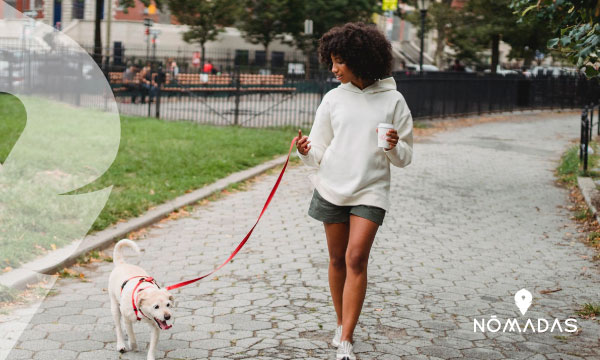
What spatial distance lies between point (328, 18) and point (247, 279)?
42740mm

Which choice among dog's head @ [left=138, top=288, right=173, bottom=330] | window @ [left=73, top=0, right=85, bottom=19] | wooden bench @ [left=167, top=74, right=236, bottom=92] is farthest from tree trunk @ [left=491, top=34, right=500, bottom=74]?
dog's head @ [left=138, top=288, right=173, bottom=330]

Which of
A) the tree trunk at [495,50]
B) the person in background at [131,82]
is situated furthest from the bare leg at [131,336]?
the tree trunk at [495,50]

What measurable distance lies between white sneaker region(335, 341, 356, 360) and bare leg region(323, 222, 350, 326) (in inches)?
13.5

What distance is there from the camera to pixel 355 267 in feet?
15.0

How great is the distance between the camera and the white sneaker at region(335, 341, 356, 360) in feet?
14.9

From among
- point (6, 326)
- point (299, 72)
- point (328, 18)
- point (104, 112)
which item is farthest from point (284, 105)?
point (328, 18)

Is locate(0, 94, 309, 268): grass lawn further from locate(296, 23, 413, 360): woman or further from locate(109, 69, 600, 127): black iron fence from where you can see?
locate(296, 23, 413, 360): woman

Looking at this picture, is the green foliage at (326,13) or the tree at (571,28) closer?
the tree at (571,28)

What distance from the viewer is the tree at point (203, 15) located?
4816 cm

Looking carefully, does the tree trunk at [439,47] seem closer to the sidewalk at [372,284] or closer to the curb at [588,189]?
the curb at [588,189]

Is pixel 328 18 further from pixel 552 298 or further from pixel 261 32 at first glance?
pixel 552 298

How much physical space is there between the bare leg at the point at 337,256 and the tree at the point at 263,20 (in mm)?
→ 44523

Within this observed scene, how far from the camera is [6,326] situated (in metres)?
5.14

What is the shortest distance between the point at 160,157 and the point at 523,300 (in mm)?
7841
